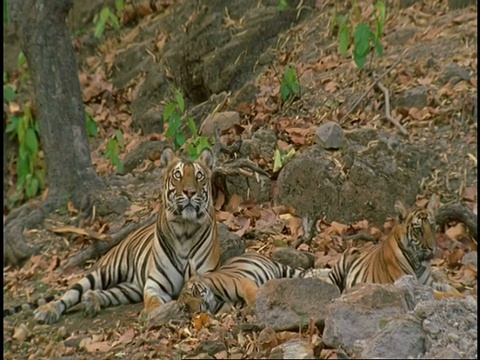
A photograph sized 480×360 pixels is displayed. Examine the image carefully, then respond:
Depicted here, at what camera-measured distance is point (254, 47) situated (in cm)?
1101

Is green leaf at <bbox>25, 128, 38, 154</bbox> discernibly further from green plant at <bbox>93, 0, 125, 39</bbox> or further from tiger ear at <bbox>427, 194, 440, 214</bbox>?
tiger ear at <bbox>427, 194, 440, 214</bbox>

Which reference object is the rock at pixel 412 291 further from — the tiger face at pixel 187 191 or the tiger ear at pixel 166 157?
the tiger ear at pixel 166 157

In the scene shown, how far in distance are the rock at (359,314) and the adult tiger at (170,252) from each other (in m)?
2.23

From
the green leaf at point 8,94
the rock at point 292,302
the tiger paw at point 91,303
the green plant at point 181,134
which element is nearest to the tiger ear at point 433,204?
the rock at point 292,302

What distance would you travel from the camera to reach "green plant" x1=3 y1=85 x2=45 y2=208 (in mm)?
10969

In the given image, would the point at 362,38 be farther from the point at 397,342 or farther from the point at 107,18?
the point at 107,18

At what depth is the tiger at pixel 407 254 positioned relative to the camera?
256 inches

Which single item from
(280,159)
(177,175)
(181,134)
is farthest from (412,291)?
(181,134)

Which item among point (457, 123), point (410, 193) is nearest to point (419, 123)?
point (457, 123)

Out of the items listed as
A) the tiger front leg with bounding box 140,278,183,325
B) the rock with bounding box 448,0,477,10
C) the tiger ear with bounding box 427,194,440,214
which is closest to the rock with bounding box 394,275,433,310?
the tiger ear with bounding box 427,194,440,214

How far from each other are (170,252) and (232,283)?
821mm

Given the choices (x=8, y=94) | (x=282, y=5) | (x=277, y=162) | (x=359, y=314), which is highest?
(x=282, y=5)

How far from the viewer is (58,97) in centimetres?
1004

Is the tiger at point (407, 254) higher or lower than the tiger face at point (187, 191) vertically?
lower
